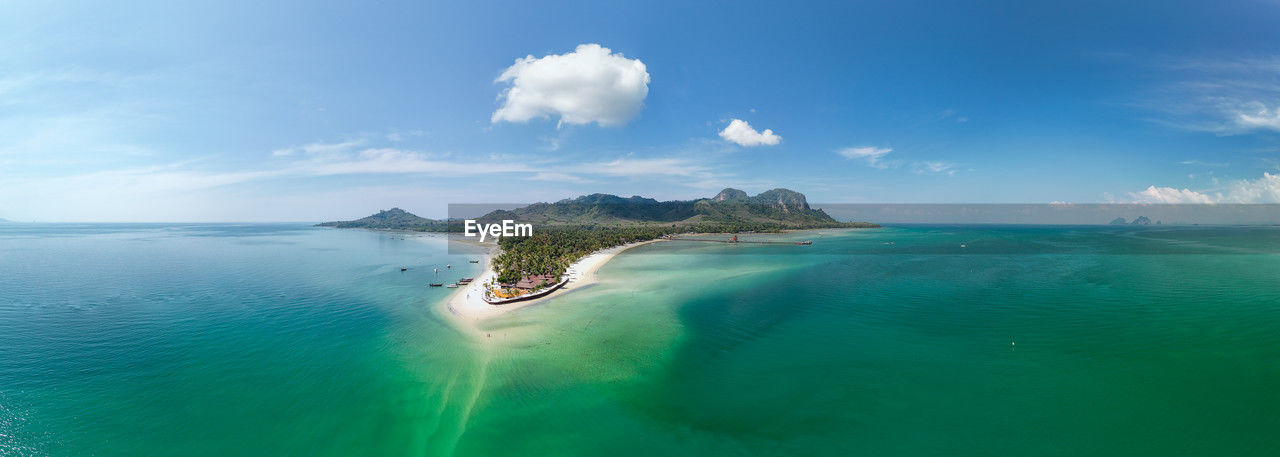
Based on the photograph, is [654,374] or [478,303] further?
[478,303]

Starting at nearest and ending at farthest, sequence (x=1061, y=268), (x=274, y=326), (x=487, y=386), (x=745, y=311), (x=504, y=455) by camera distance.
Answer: (x=504, y=455) → (x=487, y=386) → (x=274, y=326) → (x=745, y=311) → (x=1061, y=268)

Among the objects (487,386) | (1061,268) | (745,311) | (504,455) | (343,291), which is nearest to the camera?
(504,455)

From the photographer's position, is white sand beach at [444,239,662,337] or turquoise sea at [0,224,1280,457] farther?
white sand beach at [444,239,662,337]

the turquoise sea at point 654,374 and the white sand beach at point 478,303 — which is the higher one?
the white sand beach at point 478,303

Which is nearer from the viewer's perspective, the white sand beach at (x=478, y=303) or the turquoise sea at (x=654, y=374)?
the turquoise sea at (x=654, y=374)

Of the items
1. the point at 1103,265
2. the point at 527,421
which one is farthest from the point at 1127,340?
the point at 1103,265

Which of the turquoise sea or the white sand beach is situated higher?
the white sand beach

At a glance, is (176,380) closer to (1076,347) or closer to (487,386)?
(487,386)

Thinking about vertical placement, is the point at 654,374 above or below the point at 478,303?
below
